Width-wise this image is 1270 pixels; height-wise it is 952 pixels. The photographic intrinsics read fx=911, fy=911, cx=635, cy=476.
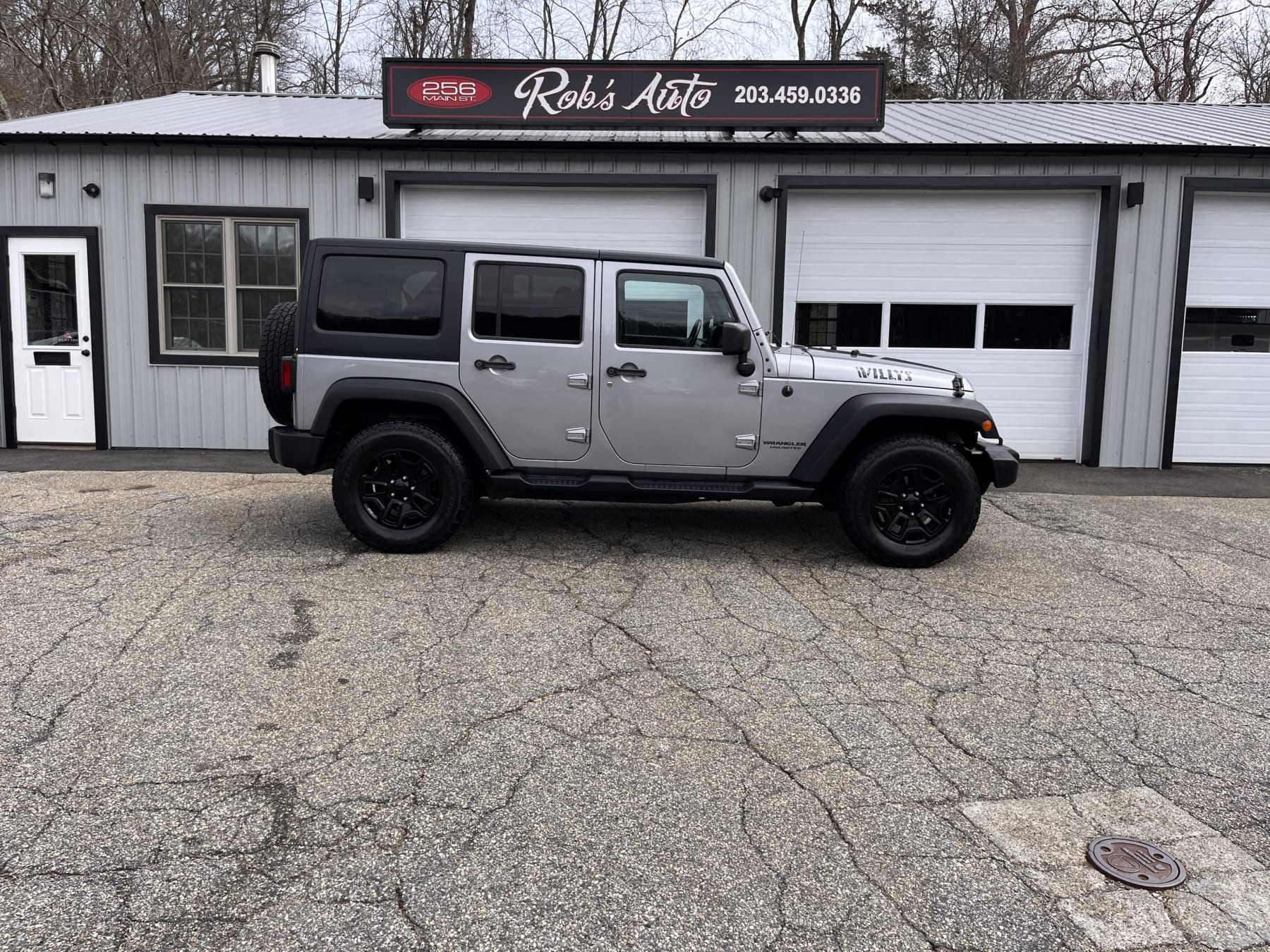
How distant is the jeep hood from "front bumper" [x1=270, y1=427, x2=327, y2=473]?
3.21 m

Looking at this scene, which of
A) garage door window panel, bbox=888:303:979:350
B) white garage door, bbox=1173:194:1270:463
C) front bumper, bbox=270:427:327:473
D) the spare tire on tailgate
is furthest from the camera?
garage door window panel, bbox=888:303:979:350

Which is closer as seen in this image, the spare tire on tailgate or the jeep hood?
the jeep hood

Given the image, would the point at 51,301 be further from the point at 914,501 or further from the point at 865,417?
the point at 914,501

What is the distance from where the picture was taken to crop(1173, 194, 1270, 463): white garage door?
32.7 feet

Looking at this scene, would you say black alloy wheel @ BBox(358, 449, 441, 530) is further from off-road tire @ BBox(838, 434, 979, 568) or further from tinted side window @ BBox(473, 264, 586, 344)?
off-road tire @ BBox(838, 434, 979, 568)

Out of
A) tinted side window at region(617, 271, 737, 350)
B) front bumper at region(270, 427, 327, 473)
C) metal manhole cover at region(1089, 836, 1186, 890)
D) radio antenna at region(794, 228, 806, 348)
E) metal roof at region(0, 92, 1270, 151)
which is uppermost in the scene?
metal roof at region(0, 92, 1270, 151)

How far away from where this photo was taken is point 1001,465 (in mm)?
5797

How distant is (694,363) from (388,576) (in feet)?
7.53

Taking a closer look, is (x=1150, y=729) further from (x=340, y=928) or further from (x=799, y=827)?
(x=340, y=928)

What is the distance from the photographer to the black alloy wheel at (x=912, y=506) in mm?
5770

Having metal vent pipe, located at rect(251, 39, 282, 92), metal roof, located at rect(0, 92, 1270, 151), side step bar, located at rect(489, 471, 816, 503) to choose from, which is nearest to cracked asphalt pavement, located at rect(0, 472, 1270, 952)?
side step bar, located at rect(489, 471, 816, 503)

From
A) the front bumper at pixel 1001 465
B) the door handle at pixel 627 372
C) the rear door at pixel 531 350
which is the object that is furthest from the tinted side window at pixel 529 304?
the front bumper at pixel 1001 465

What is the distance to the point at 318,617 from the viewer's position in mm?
4727

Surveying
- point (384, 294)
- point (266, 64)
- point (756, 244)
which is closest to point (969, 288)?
point (756, 244)
